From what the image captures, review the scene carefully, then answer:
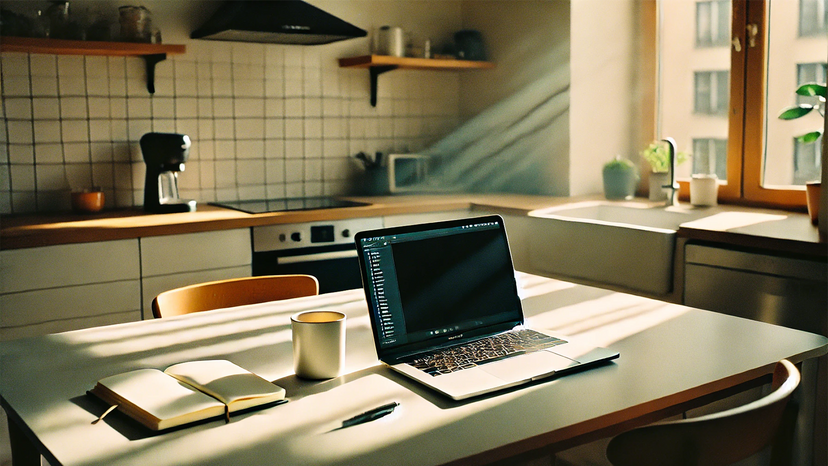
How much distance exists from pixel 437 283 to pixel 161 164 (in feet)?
6.90

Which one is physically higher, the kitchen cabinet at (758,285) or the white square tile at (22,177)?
the white square tile at (22,177)

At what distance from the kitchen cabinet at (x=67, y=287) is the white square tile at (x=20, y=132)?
744mm

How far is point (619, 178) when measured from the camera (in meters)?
Answer: 3.54

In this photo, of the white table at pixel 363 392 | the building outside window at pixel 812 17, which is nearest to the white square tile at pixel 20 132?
the white table at pixel 363 392

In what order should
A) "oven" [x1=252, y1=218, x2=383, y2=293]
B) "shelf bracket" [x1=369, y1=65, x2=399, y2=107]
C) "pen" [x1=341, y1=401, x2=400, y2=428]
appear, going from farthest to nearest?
"shelf bracket" [x1=369, y1=65, x2=399, y2=107], "oven" [x1=252, y1=218, x2=383, y2=293], "pen" [x1=341, y1=401, x2=400, y2=428]

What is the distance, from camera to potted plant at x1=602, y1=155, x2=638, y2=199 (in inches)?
139

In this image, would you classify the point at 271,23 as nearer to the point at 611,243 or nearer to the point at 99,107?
the point at 99,107

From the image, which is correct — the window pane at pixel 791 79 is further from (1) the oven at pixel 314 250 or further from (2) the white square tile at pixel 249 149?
(2) the white square tile at pixel 249 149

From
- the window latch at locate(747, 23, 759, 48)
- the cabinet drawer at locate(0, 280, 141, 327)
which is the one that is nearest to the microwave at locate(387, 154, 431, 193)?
the cabinet drawer at locate(0, 280, 141, 327)

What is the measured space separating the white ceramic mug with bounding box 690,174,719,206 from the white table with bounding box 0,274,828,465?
1597mm

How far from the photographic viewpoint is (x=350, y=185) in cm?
397

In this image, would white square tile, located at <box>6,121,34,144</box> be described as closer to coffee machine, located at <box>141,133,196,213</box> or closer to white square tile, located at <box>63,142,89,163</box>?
white square tile, located at <box>63,142,89,163</box>

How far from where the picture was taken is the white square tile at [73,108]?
3.18m

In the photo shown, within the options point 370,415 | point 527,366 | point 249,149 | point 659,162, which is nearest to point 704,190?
point 659,162
